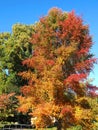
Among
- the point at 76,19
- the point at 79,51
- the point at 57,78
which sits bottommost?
the point at 57,78

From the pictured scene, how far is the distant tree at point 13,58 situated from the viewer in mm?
52594

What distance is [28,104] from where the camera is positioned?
1302 inches

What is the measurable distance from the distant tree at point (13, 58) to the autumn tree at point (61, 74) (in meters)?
18.3

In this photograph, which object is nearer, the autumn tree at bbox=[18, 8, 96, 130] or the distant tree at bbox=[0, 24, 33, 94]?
the autumn tree at bbox=[18, 8, 96, 130]

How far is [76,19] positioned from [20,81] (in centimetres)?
2255

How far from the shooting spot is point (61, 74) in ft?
103

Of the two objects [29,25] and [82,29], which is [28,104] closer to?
[82,29]

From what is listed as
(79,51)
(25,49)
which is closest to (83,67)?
(79,51)

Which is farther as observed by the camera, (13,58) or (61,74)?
(13,58)

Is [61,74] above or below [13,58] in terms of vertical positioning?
below

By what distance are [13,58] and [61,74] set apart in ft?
73.6

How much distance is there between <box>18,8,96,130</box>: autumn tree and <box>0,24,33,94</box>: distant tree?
1830 cm

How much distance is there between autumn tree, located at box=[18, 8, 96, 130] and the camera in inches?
1240

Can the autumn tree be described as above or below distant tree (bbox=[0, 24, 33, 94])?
below
